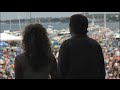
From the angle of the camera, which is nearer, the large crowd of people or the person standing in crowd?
the person standing in crowd

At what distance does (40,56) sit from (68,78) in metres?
0.27

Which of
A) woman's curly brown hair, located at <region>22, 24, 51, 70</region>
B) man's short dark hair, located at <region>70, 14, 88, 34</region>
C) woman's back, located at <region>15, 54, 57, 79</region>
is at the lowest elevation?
woman's back, located at <region>15, 54, 57, 79</region>

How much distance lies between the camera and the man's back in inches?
78.0

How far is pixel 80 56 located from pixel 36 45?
1.12 ft

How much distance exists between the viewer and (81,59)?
2.00m

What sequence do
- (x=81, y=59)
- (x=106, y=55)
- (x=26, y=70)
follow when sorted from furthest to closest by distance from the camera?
(x=106, y=55) < (x=81, y=59) < (x=26, y=70)

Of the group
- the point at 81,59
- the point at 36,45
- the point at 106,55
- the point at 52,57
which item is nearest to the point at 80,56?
the point at 81,59

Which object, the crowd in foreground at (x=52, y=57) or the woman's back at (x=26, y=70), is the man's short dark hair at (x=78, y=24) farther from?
the woman's back at (x=26, y=70)

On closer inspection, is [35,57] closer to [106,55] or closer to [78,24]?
[78,24]

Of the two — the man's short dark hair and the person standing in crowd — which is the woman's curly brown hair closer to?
the person standing in crowd

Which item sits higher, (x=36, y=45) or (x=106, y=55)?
(x=36, y=45)

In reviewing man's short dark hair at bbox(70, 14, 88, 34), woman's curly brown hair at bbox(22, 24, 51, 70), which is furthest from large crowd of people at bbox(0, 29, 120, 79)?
woman's curly brown hair at bbox(22, 24, 51, 70)
